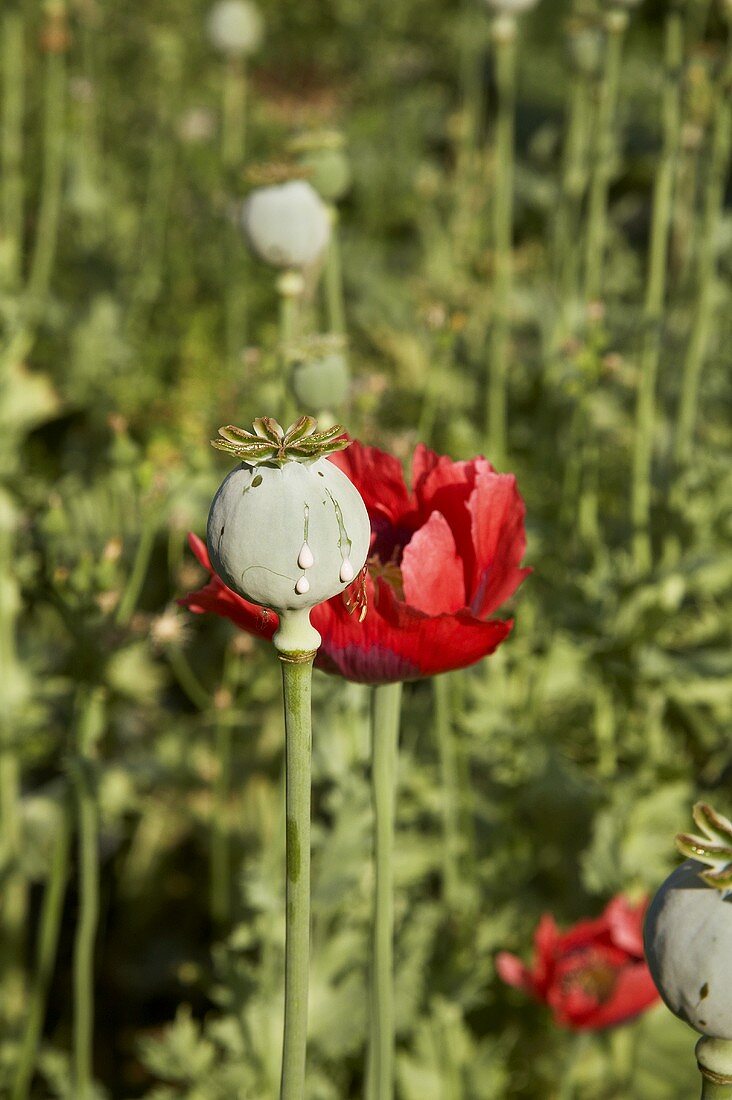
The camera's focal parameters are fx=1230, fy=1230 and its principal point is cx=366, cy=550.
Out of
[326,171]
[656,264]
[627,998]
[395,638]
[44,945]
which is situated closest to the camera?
[395,638]

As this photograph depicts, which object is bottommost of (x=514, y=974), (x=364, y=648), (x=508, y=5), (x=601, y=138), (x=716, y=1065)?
(x=514, y=974)

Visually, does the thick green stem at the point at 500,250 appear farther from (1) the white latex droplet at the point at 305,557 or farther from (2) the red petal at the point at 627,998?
(1) the white latex droplet at the point at 305,557

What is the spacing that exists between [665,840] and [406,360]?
4.66 ft

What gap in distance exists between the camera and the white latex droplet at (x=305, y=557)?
0.44 m

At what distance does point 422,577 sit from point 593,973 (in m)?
0.59

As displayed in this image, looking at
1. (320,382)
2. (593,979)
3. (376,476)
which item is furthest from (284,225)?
(593,979)

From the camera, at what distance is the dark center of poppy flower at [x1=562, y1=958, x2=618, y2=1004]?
3.43ft

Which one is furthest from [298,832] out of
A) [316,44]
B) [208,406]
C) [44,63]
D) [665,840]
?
[316,44]

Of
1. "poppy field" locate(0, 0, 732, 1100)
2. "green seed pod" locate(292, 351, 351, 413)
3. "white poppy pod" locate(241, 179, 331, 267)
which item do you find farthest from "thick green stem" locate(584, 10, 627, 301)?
"green seed pod" locate(292, 351, 351, 413)

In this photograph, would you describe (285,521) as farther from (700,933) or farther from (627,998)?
(627,998)

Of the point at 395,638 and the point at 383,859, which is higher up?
the point at 395,638

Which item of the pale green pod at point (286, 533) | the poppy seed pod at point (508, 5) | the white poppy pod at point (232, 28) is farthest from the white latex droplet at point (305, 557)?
the white poppy pod at point (232, 28)

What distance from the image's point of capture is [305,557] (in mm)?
443

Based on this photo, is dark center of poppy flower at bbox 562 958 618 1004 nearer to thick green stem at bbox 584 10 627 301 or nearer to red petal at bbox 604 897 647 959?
red petal at bbox 604 897 647 959
